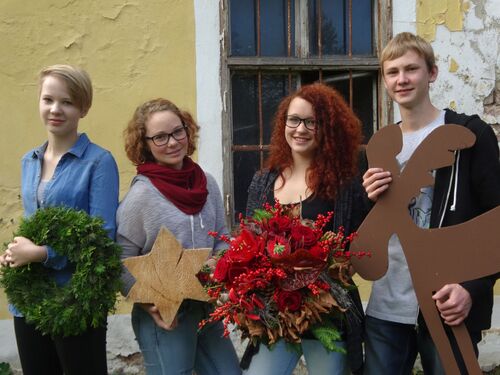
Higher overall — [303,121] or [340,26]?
[340,26]

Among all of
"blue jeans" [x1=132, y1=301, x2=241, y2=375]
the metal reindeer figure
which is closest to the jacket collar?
"blue jeans" [x1=132, y1=301, x2=241, y2=375]

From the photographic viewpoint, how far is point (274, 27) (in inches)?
174

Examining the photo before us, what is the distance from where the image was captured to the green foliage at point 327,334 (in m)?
2.24

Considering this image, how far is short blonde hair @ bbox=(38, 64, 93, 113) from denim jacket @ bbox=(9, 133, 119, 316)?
0.18 m

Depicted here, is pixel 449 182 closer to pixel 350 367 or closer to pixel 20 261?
pixel 350 367

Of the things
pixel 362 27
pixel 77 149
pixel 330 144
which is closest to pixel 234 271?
pixel 330 144

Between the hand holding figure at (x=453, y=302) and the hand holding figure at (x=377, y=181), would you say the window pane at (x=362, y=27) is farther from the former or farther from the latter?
the hand holding figure at (x=453, y=302)

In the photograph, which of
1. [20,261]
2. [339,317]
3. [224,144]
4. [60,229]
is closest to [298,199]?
[339,317]

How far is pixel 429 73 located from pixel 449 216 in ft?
1.89

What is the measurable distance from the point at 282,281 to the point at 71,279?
791 millimetres

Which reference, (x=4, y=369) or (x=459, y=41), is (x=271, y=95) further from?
(x=4, y=369)

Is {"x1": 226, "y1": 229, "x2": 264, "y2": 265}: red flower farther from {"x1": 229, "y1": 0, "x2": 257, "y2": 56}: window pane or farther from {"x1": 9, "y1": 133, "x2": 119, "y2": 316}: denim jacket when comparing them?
{"x1": 229, "y1": 0, "x2": 257, "y2": 56}: window pane

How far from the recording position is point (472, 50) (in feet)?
14.3

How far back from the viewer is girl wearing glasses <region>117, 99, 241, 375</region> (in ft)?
8.19
